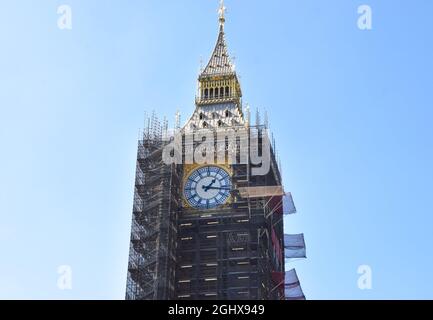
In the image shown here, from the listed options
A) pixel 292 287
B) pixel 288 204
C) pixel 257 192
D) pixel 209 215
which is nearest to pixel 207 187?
pixel 209 215

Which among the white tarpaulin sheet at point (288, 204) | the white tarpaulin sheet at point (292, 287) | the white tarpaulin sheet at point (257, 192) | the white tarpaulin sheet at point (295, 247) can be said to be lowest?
the white tarpaulin sheet at point (292, 287)

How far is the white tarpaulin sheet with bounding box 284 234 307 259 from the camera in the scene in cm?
9575

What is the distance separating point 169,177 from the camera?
87875 mm

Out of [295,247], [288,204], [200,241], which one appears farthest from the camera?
[295,247]

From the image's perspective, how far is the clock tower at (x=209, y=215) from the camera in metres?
84.2

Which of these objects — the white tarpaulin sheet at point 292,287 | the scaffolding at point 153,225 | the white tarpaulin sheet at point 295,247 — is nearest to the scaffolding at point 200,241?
the scaffolding at point 153,225

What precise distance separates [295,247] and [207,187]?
43.9ft

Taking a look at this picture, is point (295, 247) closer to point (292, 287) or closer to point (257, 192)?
point (292, 287)

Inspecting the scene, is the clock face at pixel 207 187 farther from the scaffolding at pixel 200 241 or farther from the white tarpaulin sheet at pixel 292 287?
the white tarpaulin sheet at pixel 292 287

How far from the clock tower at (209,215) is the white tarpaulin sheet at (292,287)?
0.68ft

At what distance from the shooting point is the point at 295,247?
96.0 metres
